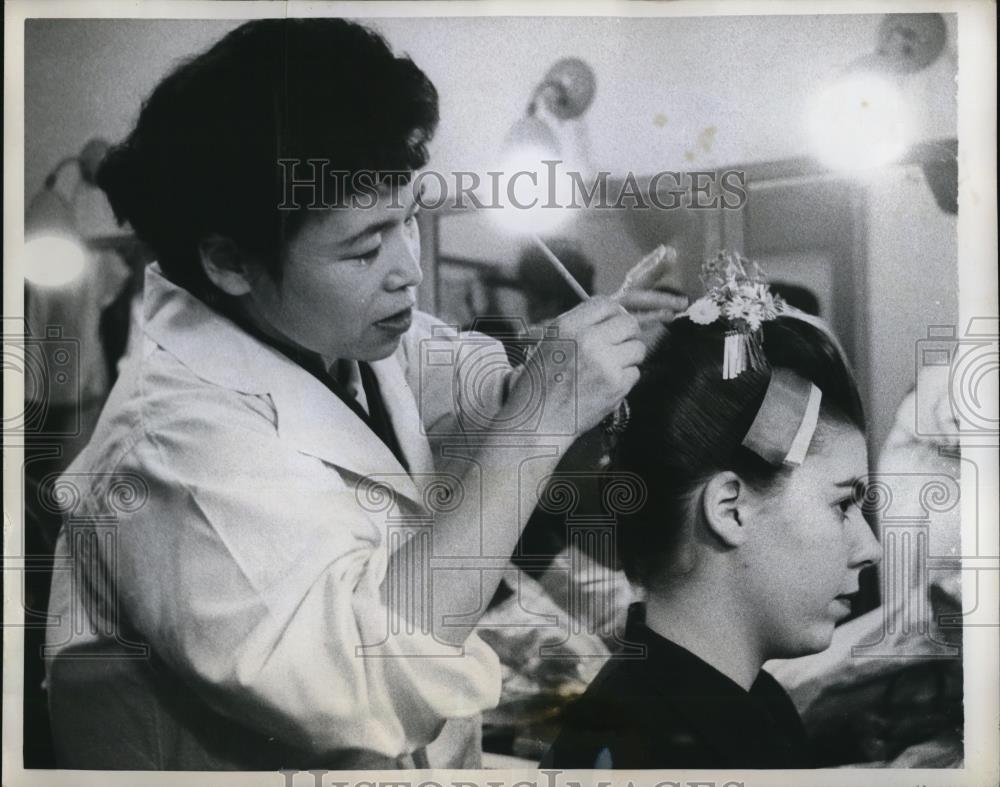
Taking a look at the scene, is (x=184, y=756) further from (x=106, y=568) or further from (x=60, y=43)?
(x=60, y=43)

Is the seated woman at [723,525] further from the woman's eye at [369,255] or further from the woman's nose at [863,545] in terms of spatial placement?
the woman's eye at [369,255]

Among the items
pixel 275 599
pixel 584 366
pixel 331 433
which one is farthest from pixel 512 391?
pixel 275 599

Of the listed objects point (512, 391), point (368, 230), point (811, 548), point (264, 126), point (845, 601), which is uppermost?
point (264, 126)

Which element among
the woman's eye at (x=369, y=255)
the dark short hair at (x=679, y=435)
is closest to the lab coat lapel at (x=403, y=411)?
the woman's eye at (x=369, y=255)

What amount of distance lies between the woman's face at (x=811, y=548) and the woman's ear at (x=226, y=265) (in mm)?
1398

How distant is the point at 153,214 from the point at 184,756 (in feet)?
4.45

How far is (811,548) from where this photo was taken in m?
2.37

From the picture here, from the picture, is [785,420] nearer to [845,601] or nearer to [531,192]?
[845,601]

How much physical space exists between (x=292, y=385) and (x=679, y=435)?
0.97 m

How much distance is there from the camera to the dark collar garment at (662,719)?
2361mm

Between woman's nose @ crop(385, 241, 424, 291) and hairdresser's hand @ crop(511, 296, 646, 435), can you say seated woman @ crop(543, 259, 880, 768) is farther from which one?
woman's nose @ crop(385, 241, 424, 291)

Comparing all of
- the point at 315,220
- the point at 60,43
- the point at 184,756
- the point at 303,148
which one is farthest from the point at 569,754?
the point at 60,43

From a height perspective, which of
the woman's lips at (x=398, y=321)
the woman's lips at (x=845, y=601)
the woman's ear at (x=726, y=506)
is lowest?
the woman's lips at (x=845, y=601)

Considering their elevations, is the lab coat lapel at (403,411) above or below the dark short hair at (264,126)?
below
